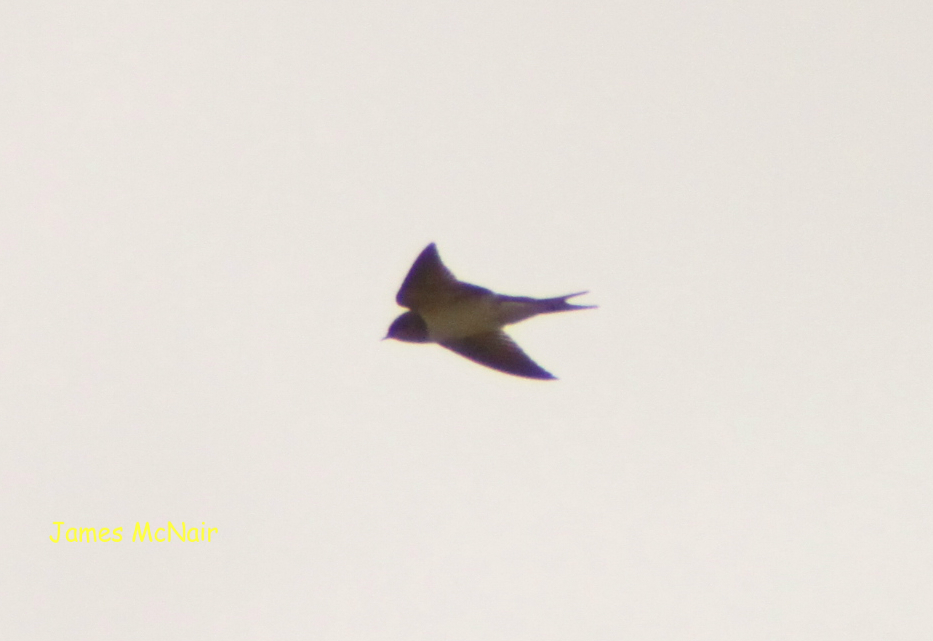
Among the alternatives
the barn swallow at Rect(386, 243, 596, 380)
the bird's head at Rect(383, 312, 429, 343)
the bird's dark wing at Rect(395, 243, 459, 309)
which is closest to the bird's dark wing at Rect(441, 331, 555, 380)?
the barn swallow at Rect(386, 243, 596, 380)

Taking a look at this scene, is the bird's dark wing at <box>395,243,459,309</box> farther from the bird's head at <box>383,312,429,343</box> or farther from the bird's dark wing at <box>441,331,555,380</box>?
the bird's dark wing at <box>441,331,555,380</box>

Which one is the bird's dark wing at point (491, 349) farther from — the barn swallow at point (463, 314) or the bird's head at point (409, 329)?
the bird's head at point (409, 329)

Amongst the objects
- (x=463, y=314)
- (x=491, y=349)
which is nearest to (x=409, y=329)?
(x=463, y=314)

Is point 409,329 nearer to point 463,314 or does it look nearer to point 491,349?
point 463,314

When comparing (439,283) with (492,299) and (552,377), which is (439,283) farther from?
(552,377)

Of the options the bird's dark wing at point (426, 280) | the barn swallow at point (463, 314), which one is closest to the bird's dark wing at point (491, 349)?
the barn swallow at point (463, 314)

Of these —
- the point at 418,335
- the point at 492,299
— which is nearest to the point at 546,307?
the point at 492,299
